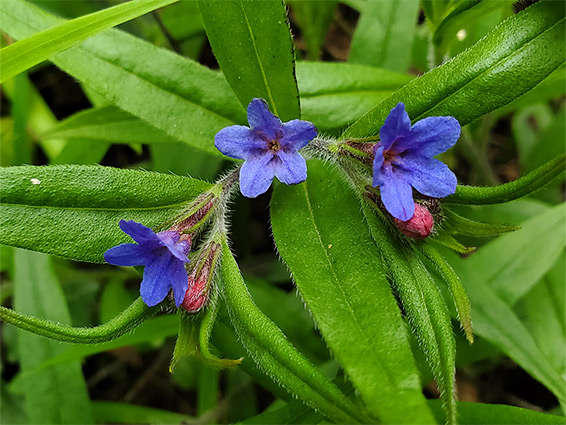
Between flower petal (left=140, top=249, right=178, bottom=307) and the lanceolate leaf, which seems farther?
the lanceolate leaf

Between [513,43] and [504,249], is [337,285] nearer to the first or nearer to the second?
[513,43]

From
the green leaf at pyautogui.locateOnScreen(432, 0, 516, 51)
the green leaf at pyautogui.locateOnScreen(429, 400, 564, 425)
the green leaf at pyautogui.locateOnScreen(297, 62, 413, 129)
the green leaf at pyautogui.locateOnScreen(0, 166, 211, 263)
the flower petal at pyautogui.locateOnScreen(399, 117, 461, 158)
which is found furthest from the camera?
the green leaf at pyautogui.locateOnScreen(297, 62, 413, 129)

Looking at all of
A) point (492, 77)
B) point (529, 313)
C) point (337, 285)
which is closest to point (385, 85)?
point (492, 77)

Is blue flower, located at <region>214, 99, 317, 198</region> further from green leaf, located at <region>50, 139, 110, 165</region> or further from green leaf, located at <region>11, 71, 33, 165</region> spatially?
green leaf, located at <region>11, 71, 33, 165</region>

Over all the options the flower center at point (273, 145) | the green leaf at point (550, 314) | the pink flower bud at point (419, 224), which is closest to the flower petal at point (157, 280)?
the flower center at point (273, 145)

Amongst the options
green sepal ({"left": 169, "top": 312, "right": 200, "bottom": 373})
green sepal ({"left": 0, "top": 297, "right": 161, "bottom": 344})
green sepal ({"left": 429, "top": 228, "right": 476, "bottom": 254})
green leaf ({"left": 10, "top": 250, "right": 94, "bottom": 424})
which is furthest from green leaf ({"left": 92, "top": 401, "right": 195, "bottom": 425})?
green sepal ({"left": 429, "top": 228, "right": 476, "bottom": 254})

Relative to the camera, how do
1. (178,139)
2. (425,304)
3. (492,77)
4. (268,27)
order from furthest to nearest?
(178,139) < (268,27) < (492,77) < (425,304)

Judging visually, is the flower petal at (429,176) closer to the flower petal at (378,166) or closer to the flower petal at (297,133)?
the flower petal at (378,166)

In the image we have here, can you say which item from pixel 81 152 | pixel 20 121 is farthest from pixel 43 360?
pixel 20 121
